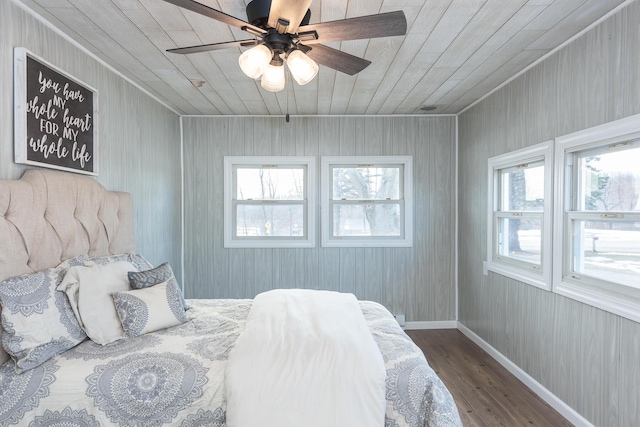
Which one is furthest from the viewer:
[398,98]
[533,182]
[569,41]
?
[398,98]

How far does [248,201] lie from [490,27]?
288 centimetres

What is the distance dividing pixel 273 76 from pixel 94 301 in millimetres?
1577

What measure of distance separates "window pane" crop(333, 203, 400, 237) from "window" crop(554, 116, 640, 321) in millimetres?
1783

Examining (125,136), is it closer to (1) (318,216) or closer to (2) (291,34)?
(2) (291,34)

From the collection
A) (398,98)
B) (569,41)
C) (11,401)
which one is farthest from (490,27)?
(11,401)

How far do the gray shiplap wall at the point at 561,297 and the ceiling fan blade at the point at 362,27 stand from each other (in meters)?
1.41

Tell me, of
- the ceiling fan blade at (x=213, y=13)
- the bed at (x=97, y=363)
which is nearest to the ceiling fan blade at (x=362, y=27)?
the ceiling fan blade at (x=213, y=13)

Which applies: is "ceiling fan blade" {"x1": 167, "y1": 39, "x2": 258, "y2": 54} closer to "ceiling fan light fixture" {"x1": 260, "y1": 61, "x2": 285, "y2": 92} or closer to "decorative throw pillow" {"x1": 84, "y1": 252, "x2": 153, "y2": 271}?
"ceiling fan light fixture" {"x1": 260, "y1": 61, "x2": 285, "y2": 92}

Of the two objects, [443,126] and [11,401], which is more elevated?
[443,126]

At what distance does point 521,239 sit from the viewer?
2.89 meters

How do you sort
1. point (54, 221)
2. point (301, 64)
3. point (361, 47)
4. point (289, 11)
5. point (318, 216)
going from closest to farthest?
point (289, 11), point (301, 64), point (54, 221), point (361, 47), point (318, 216)

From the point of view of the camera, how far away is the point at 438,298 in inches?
153

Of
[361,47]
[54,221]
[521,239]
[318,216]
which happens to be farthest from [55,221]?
[521,239]

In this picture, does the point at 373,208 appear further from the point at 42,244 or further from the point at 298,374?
the point at 42,244
